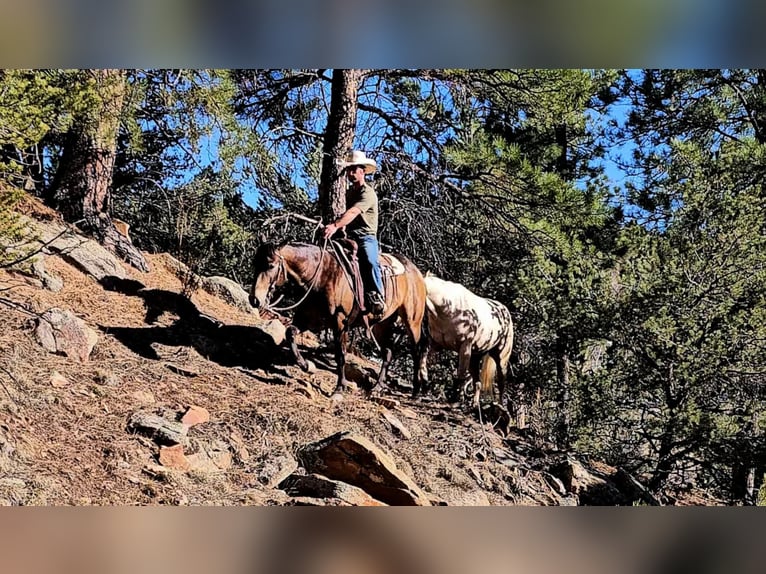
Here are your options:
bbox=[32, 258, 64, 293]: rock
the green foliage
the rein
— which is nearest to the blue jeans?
the rein

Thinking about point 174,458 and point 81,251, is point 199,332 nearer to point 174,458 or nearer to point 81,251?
point 174,458

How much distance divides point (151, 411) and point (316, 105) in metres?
1.89

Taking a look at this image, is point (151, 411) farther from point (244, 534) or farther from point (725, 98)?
point (725, 98)

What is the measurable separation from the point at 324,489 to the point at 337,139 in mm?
1906

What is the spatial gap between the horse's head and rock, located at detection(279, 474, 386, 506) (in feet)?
3.16

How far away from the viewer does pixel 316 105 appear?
146 inches

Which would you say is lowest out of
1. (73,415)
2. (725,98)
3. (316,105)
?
(73,415)

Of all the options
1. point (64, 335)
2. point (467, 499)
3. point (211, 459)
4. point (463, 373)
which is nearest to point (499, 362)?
point (463, 373)

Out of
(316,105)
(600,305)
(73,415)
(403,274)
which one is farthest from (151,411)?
(600,305)

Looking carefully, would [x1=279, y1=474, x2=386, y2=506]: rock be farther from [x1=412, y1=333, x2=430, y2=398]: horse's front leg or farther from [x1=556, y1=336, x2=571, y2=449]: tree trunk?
[x1=556, y1=336, x2=571, y2=449]: tree trunk

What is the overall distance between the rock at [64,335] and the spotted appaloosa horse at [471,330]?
6.07ft

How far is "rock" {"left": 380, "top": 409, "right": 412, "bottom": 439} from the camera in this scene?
3.66m

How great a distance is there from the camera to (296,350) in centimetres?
374
